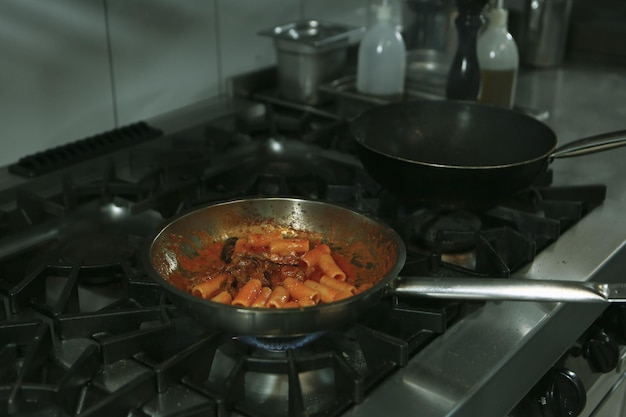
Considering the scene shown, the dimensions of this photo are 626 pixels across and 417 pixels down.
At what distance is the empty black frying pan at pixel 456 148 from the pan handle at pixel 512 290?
0.22 metres

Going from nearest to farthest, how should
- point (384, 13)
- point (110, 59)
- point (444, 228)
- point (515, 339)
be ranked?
1. point (515, 339)
2. point (444, 228)
3. point (110, 59)
4. point (384, 13)

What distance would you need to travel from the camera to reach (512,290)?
76 centimetres

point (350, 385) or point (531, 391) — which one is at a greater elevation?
point (350, 385)

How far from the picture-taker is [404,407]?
71 centimetres

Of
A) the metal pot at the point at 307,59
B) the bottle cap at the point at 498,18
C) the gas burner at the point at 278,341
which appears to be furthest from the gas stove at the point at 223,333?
the bottle cap at the point at 498,18

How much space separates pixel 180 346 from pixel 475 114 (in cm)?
60

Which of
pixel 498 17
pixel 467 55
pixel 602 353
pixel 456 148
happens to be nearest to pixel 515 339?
pixel 602 353

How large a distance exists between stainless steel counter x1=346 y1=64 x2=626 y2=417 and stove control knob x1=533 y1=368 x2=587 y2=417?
0.06ft

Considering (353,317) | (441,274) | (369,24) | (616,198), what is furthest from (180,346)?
(369,24)

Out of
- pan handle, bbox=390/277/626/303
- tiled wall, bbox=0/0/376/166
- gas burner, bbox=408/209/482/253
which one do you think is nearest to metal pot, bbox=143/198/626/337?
pan handle, bbox=390/277/626/303

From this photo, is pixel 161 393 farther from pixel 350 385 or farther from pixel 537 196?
pixel 537 196

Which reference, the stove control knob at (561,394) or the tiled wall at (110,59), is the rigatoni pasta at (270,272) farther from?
the tiled wall at (110,59)

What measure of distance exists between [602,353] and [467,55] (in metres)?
0.54

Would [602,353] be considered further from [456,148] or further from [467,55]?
[467,55]
